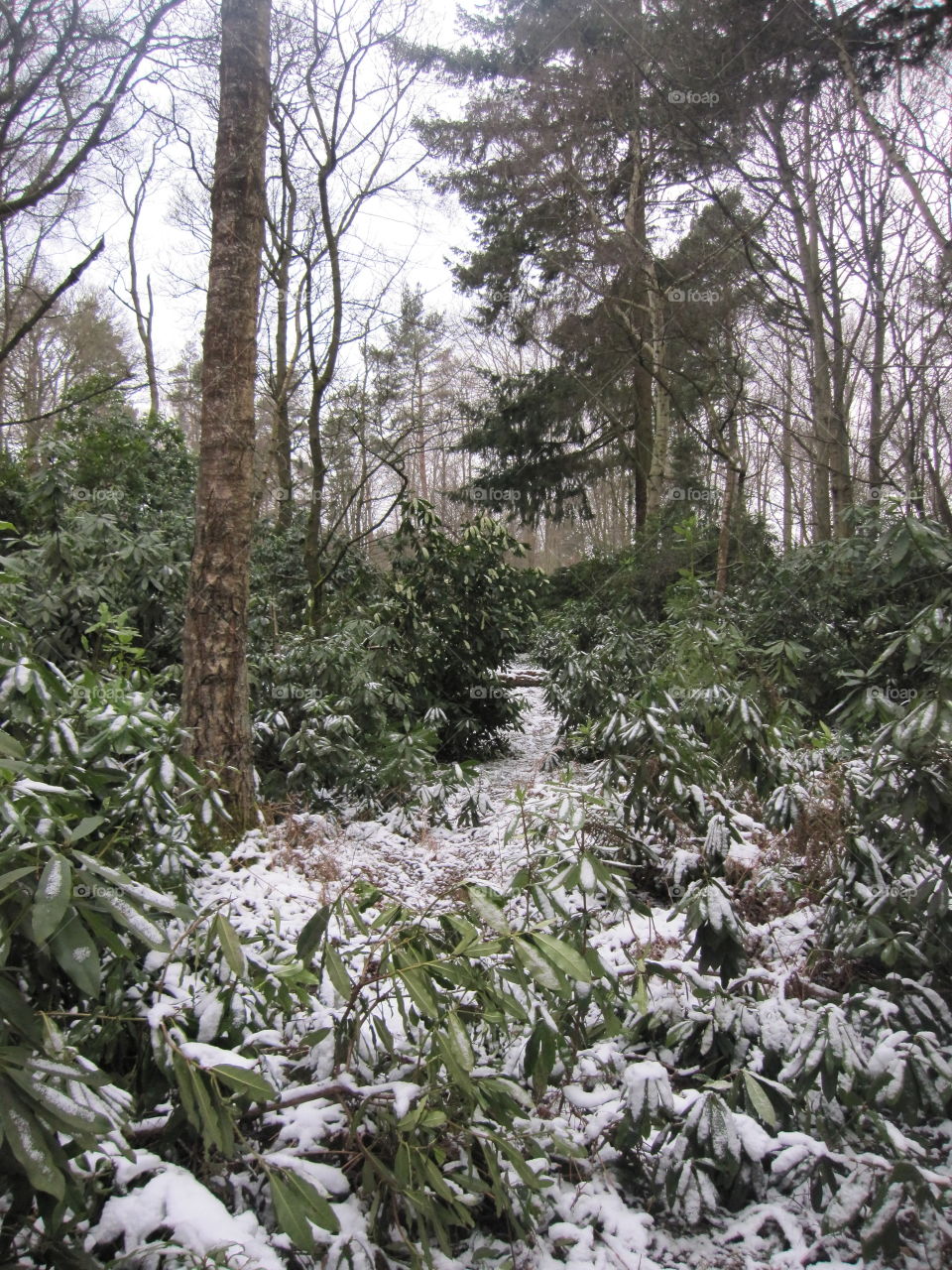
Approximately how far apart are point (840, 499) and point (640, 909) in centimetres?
789

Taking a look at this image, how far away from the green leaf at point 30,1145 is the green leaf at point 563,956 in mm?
840

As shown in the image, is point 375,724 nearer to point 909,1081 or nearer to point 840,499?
point 909,1081

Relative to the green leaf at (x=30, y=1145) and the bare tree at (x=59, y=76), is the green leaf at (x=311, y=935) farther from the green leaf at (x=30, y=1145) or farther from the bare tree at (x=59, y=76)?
the bare tree at (x=59, y=76)

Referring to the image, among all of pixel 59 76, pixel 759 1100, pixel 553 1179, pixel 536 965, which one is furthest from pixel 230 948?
pixel 59 76

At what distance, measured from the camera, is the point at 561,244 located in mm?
13344

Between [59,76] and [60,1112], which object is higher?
[59,76]

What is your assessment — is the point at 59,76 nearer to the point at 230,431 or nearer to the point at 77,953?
the point at 230,431

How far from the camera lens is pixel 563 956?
1.43m

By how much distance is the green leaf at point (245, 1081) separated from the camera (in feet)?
4.47

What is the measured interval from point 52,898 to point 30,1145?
0.33 metres

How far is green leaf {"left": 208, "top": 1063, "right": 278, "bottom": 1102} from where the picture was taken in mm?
1363

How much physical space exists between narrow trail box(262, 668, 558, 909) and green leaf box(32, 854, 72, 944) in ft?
6.28

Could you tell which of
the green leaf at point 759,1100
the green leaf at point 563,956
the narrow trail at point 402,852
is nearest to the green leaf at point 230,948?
the green leaf at point 563,956

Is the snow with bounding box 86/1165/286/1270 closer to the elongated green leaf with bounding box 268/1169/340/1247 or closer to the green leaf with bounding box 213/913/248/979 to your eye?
the elongated green leaf with bounding box 268/1169/340/1247
